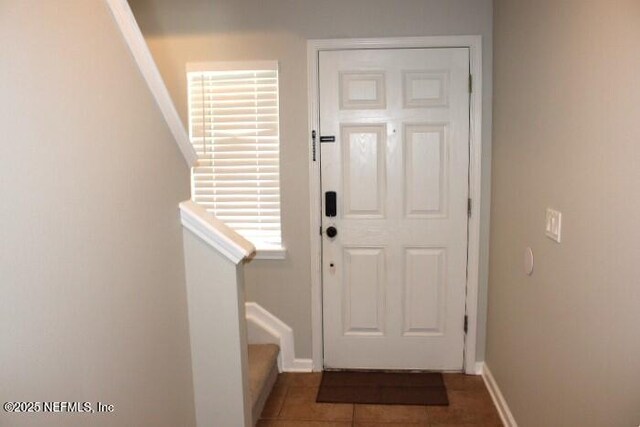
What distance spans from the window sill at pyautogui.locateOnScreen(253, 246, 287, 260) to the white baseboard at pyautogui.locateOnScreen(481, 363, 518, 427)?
56.1 inches

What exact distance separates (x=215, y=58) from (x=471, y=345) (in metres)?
2.37

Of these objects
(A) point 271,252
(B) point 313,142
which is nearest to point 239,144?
(B) point 313,142

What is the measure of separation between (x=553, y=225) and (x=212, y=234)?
1.32m

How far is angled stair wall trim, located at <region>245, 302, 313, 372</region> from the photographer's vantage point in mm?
3242

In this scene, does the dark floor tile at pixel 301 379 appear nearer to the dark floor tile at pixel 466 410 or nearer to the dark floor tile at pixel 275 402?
the dark floor tile at pixel 275 402

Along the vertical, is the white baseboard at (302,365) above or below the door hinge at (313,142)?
below

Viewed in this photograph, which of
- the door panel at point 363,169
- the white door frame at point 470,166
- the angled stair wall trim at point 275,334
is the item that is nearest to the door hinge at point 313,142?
the white door frame at point 470,166

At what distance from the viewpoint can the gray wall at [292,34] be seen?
2.94 m

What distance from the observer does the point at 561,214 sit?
189cm

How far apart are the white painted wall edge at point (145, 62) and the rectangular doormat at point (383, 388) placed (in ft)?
5.98

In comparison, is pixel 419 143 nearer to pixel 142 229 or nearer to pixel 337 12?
pixel 337 12

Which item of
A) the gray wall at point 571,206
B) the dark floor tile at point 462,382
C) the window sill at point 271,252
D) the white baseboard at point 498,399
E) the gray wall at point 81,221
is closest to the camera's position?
the gray wall at point 81,221

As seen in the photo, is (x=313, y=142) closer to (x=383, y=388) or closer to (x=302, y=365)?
(x=302, y=365)

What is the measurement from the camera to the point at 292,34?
Answer: 9.87 ft
